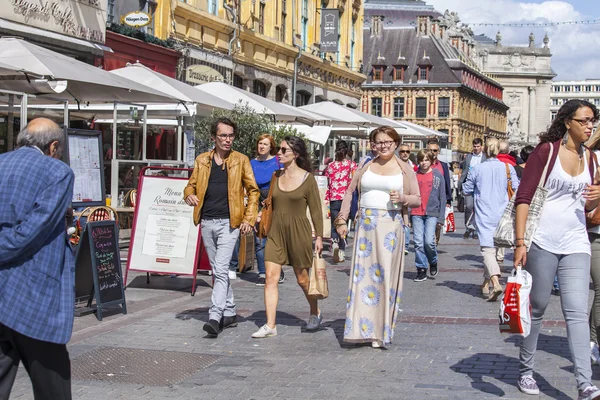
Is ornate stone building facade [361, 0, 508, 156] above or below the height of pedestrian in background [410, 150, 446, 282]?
above

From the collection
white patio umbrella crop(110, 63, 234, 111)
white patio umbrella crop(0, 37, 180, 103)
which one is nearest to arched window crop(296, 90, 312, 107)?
white patio umbrella crop(110, 63, 234, 111)

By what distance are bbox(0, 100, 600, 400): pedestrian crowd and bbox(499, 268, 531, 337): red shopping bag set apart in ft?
0.44

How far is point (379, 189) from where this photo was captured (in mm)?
8047

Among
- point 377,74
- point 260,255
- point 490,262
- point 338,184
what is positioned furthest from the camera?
point 377,74

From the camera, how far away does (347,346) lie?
804 centimetres

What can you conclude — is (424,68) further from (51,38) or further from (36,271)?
(36,271)

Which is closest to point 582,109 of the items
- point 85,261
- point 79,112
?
point 85,261

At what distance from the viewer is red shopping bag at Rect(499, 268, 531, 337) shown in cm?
591

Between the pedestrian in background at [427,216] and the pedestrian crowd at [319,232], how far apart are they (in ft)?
5.55

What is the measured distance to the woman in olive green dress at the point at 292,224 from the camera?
8.41 m

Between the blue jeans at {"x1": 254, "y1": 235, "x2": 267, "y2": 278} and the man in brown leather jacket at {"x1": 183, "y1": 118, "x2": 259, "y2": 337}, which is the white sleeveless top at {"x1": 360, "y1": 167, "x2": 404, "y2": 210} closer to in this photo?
the man in brown leather jacket at {"x1": 183, "y1": 118, "x2": 259, "y2": 337}

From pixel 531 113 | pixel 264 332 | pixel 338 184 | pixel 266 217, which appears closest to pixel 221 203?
pixel 266 217

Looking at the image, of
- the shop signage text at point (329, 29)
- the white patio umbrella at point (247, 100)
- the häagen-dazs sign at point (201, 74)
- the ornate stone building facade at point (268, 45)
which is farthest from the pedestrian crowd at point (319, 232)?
the shop signage text at point (329, 29)

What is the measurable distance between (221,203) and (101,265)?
57.1 inches
